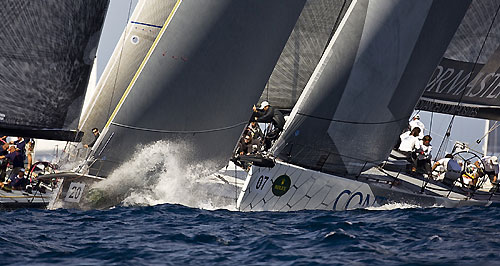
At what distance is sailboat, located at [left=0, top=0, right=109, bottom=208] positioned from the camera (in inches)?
313

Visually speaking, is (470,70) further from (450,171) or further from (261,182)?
(261,182)

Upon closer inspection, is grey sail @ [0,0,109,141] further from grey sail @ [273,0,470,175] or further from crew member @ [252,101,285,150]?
grey sail @ [273,0,470,175]

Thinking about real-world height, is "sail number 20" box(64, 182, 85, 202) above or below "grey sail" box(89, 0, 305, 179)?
below

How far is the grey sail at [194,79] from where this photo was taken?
30.8ft

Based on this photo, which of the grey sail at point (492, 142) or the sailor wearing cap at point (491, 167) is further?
the grey sail at point (492, 142)

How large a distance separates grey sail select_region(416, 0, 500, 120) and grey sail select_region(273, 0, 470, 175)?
208 cm

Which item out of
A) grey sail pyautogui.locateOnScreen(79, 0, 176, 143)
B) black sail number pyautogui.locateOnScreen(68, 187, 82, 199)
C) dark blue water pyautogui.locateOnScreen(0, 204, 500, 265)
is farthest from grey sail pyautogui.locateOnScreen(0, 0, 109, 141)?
grey sail pyautogui.locateOnScreen(79, 0, 176, 143)

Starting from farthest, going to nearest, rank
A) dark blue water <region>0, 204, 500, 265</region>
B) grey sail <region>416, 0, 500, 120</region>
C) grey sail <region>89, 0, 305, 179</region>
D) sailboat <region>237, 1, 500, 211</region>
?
grey sail <region>416, 0, 500, 120</region>
sailboat <region>237, 1, 500, 211</region>
grey sail <region>89, 0, 305, 179</region>
dark blue water <region>0, 204, 500, 265</region>

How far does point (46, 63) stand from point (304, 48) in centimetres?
527

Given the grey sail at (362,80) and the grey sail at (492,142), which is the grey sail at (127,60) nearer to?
the grey sail at (362,80)

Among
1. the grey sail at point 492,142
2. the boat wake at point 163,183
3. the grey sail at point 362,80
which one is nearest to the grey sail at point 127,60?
the boat wake at point 163,183

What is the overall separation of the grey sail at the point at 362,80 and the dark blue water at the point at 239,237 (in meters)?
1.39

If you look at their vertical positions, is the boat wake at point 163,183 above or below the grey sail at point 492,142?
below

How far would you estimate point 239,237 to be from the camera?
25.4ft
